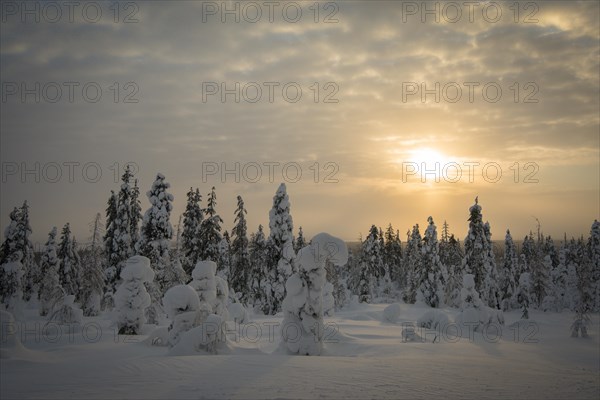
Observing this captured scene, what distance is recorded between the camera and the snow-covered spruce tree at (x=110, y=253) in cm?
3497

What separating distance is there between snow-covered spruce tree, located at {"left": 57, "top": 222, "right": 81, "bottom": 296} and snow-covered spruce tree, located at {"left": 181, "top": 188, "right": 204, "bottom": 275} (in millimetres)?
15941

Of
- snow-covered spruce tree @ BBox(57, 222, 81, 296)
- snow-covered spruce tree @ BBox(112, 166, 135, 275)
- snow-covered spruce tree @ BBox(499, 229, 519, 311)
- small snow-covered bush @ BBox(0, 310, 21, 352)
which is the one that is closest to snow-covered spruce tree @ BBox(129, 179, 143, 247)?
snow-covered spruce tree @ BBox(112, 166, 135, 275)

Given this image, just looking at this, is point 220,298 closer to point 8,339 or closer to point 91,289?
point 8,339

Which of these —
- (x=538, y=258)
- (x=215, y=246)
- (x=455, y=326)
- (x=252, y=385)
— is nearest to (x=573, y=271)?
(x=538, y=258)

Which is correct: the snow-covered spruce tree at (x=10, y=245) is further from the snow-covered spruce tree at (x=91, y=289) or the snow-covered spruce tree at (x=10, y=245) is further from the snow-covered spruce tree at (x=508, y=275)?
the snow-covered spruce tree at (x=508, y=275)

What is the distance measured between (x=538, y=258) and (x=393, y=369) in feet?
182

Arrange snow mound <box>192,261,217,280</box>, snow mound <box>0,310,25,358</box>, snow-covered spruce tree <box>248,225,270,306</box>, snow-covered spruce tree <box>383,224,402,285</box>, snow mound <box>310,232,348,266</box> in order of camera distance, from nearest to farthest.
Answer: snow mound <box>0,310,25,358</box> → snow mound <box>310,232,348,266</box> → snow mound <box>192,261,217,280</box> → snow-covered spruce tree <box>248,225,270,306</box> → snow-covered spruce tree <box>383,224,402,285</box>

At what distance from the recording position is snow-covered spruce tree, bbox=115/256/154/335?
2078cm

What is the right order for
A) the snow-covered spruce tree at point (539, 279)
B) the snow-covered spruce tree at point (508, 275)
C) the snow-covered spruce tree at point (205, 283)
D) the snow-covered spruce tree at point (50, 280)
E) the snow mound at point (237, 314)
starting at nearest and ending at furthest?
the snow-covered spruce tree at point (205, 283)
the snow mound at point (237, 314)
the snow-covered spruce tree at point (50, 280)
the snow-covered spruce tree at point (539, 279)
the snow-covered spruce tree at point (508, 275)

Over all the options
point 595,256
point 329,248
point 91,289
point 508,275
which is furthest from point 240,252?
Result: point 595,256

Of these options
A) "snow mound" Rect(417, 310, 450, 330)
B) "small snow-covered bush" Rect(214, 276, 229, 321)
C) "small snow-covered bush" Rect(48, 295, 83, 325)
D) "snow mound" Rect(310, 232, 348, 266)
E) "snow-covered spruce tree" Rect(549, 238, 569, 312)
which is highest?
"snow mound" Rect(310, 232, 348, 266)

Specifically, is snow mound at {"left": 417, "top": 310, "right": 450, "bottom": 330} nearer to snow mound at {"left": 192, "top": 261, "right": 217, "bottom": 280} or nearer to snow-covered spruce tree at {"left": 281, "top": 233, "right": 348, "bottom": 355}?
snow-covered spruce tree at {"left": 281, "top": 233, "right": 348, "bottom": 355}

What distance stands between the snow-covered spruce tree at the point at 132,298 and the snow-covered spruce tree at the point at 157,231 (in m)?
10.2

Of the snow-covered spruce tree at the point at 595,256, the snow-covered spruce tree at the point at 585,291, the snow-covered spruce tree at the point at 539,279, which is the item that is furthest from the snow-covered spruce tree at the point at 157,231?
the snow-covered spruce tree at the point at 595,256
